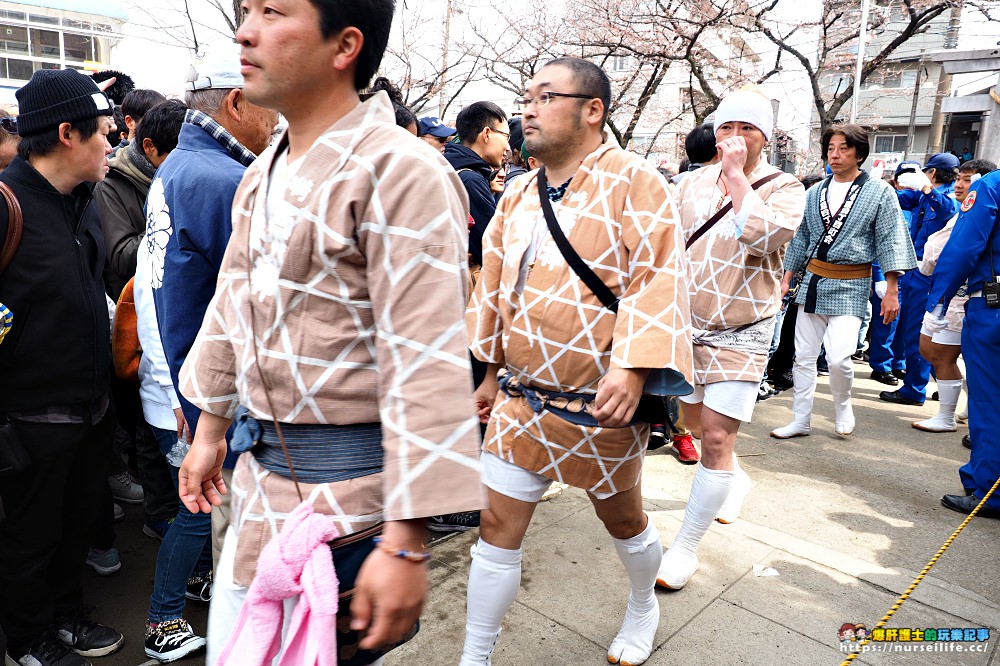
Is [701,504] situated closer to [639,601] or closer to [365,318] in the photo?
[639,601]

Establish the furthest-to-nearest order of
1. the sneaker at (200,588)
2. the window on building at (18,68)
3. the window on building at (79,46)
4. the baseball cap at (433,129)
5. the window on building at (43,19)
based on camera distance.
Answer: the window on building at (79,46), the window on building at (43,19), the window on building at (18,68), the baseball cap at (433,129), the sneaker at (200,588)

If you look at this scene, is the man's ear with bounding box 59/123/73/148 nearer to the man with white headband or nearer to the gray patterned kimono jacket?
the man with white headband

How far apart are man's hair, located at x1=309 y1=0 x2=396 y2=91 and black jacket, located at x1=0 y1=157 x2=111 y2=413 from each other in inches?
68.5

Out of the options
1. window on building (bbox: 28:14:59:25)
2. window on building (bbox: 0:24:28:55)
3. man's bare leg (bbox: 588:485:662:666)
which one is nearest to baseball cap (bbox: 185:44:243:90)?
man's bare leg (bbox: 588:485:662:666)

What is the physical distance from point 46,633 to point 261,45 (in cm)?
242

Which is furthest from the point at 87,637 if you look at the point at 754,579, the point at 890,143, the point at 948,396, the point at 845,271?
the point at 890,143

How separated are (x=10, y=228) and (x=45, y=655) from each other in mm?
1506

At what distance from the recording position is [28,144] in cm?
249

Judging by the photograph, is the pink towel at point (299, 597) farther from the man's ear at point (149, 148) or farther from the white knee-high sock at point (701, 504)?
the man's ear at point (149, 148)

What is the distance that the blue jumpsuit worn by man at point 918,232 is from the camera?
21.7ft

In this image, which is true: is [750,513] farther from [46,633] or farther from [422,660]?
[46,633]

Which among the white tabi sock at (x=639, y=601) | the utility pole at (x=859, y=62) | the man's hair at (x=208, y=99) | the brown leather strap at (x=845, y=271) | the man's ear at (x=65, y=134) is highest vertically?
the utility pole at (x=859, y=62)

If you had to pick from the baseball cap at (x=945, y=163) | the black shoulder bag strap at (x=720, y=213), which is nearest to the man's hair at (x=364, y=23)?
the black shoulder bag strap at (x=720, y=213)

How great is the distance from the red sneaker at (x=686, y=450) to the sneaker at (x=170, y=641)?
3.28 m
